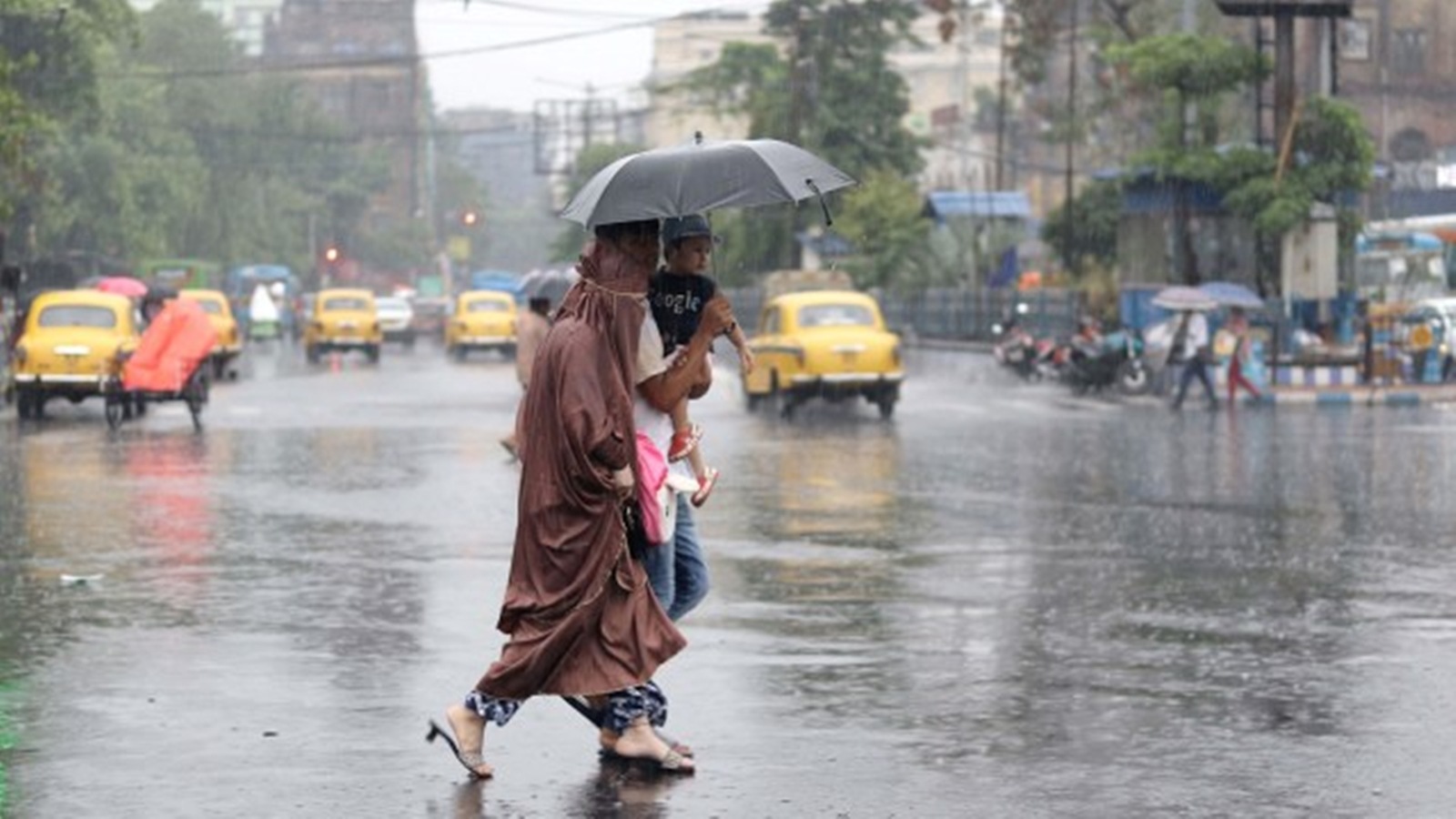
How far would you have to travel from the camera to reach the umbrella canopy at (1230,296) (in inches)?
1603

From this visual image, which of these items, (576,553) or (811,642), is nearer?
(576,553)

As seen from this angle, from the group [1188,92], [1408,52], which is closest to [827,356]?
[1188,92]

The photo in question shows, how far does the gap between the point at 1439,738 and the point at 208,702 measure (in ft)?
14.0

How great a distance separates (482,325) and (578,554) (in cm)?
5695

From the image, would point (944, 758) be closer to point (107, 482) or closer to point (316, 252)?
point (107, 482)

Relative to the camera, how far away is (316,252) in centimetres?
13888

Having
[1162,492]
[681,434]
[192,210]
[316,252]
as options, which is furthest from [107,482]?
[316,252]

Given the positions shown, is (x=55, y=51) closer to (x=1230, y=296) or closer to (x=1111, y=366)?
(x=1111, y=366)

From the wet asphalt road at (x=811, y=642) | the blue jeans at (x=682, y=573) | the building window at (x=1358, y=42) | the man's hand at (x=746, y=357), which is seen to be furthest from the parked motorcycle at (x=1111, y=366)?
the building window at (x=1358, y=42)

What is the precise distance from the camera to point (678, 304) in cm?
938

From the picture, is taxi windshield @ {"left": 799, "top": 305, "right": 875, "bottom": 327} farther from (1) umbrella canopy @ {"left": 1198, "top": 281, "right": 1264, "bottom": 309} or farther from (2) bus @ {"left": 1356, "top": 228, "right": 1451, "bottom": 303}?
(2) bus @ {"left": 1356, "top": 228, "right": 1451, "bottom": 303}

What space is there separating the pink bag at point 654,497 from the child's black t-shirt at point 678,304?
13.8 inches

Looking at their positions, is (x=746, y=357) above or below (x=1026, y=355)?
above

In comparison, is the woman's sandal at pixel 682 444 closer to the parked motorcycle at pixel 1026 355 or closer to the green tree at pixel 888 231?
the parked motorcycle at pixel 1026 355
